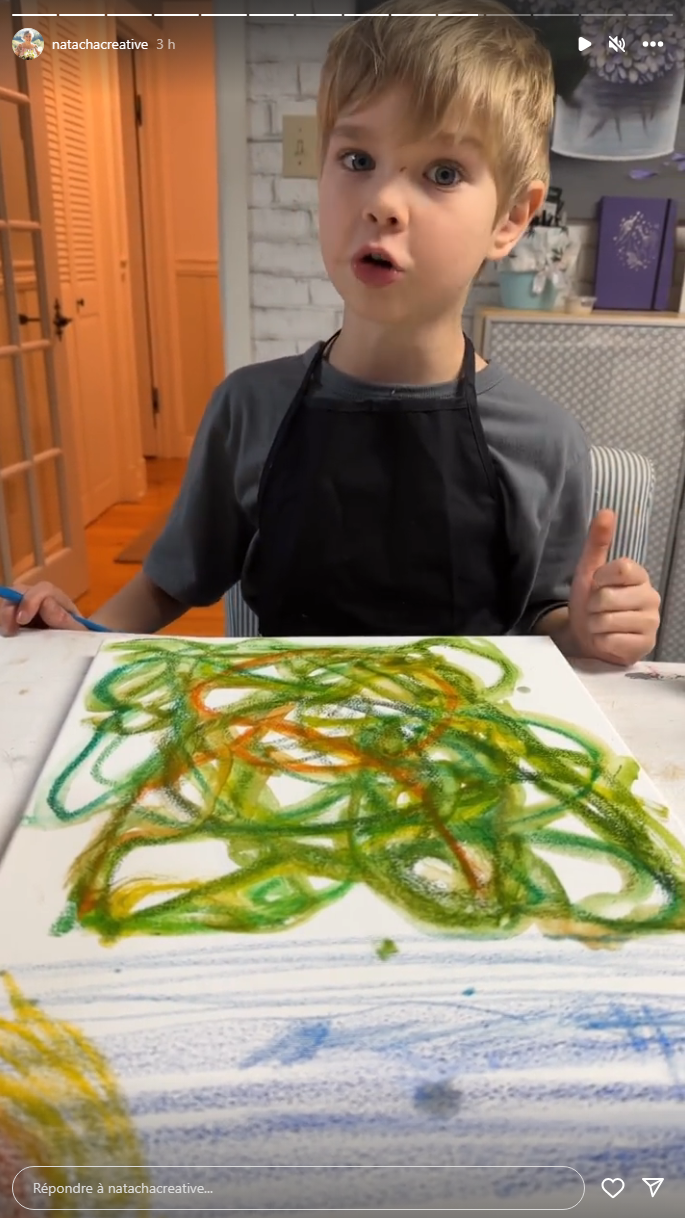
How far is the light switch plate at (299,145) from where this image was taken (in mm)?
1847

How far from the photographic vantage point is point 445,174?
0.64m

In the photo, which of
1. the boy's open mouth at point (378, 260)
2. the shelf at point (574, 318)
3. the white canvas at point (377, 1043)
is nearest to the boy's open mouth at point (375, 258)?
the boy's open mouth at point (378, 260)

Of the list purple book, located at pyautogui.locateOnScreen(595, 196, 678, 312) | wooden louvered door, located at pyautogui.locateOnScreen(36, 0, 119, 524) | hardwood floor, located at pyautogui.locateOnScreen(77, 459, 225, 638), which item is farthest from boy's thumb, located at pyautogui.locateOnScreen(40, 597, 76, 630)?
wooden louvered door, located at pyautogui.locateOnScreen(36, 0, 119, 524)

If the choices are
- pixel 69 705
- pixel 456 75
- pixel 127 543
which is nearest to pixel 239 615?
pixel 69 705

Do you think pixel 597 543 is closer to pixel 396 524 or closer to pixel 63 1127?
pixel 396 524

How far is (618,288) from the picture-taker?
76.5 inches

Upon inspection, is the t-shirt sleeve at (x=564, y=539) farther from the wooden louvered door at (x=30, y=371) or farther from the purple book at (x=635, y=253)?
the wooden louvered door at (x=30, y=371)

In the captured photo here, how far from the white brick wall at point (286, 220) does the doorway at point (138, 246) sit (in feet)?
6.78

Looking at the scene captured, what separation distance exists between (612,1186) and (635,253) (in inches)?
78.1

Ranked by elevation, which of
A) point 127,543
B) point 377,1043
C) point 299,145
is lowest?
point 127,543

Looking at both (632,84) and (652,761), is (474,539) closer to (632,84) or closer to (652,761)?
(652,761)

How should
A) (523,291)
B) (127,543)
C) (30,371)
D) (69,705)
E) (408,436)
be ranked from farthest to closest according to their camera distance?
(127,543)
(30,371)
(523,291)
(408,436)
(69,705)

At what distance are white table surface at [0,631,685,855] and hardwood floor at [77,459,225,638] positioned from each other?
1.50 m

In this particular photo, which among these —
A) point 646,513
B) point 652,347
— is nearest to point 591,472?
point 646,513
